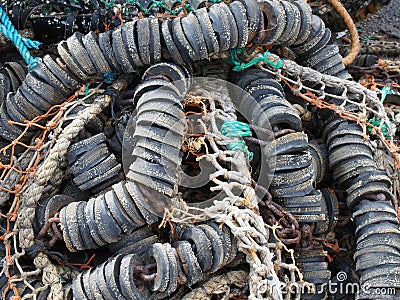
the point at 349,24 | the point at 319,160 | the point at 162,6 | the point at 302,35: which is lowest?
the point at 319,160

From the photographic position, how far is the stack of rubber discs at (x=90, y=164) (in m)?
1.01

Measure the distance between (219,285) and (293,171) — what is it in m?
0.25

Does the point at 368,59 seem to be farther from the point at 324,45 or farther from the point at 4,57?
the point at 4,57

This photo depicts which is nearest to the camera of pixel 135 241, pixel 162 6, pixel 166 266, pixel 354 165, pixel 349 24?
pixel 166 266

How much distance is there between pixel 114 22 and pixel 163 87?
0.27 meters

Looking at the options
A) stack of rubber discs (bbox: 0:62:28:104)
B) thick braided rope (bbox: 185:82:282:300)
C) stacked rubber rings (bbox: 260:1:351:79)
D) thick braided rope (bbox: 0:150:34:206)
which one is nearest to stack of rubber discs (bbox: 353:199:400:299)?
thick braided rope (bbox: 185:82:282:300)

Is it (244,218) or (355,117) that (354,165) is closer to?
(355,117)

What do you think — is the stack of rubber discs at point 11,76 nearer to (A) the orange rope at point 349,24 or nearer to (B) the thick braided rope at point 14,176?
(B) the thick braided rope at point 14,176

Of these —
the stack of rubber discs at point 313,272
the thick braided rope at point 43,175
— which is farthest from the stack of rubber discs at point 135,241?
the stack of rubber discs at point 313,272

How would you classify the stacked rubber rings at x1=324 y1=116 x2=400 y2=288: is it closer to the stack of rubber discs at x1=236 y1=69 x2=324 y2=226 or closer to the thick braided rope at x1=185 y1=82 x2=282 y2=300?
the stack of rubber discs at x1=236 y1=69 x2=324 y2=226

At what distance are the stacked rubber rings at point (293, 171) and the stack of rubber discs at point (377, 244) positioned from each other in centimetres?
6

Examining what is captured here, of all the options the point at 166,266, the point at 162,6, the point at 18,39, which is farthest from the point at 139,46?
the point at 166,266

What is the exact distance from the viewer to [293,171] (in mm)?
1020

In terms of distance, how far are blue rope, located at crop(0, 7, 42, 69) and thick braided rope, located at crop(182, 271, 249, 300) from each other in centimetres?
60
